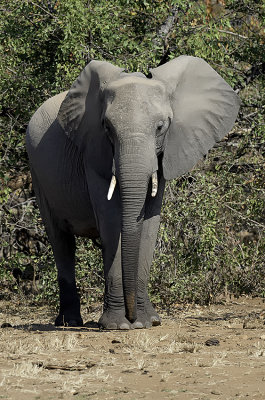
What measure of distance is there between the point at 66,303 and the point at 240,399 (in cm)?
404

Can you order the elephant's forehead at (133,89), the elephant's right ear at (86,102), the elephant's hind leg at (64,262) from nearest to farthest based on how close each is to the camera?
the elephant's forehead at (133,89) → the elephant's right ear at (86,102) → the elephant's hind leg at (64,262)

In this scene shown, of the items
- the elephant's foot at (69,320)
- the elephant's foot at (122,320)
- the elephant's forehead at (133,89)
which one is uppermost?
the elephant's forehead at (133,89)

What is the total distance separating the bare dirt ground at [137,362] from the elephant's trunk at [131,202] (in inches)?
17.3

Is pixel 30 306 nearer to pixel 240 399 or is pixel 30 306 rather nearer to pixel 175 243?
pixel 175 243

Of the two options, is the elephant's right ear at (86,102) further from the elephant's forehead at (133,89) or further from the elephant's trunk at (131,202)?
the elephant's trunk at (131,202)

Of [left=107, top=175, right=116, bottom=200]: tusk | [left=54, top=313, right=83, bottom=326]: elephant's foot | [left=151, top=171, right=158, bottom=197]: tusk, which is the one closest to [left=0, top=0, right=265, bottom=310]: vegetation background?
[left=54, top=313, right=83, bottom=326]: elephant's foot

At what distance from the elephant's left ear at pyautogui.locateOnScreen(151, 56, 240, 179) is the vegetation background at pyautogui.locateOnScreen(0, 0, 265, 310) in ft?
4.93

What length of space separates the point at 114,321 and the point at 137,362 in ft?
5.66

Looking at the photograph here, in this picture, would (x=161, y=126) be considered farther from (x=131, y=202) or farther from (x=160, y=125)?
(x=131, y=202)

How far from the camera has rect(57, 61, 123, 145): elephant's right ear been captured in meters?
7.63

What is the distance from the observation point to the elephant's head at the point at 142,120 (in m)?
6.85

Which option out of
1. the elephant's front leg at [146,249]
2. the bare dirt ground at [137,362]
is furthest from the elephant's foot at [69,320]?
the elephant's front leg at [146,249]

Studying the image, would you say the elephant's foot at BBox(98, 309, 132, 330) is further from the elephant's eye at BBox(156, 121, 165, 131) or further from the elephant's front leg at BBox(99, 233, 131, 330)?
the elephant's eye at BBox(156, 121, 165, 131)

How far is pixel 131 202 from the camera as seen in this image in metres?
6.85
